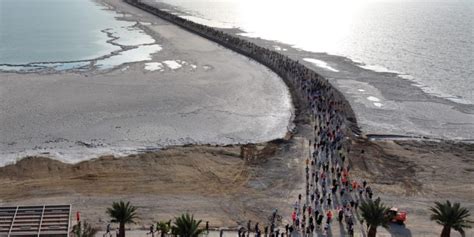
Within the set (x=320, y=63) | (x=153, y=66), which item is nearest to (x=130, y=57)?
(x=153, y=66)

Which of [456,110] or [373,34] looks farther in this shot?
[373,34]

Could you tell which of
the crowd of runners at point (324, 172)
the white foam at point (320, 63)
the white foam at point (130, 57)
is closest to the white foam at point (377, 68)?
the white foam at point (320, 63)

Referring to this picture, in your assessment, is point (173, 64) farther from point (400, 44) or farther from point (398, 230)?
point (400, 44)

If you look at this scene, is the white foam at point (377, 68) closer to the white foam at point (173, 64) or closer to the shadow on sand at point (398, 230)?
the white foam at point (173, 64)

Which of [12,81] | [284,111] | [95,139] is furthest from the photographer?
[12,81]

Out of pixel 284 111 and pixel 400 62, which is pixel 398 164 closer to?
pixel 284 111

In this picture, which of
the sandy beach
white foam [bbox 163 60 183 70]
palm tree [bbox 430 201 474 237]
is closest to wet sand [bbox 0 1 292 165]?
the sandy beach

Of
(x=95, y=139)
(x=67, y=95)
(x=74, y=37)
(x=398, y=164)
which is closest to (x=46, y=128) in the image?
(x=95, y=139)
